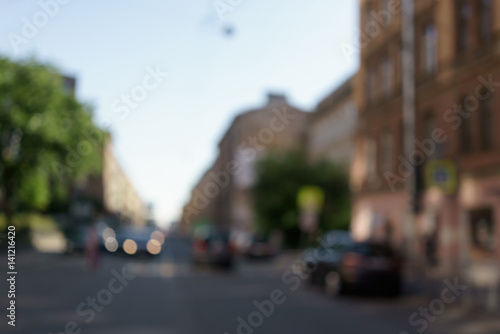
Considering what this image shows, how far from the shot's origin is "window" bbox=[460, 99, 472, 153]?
2280 centimetres

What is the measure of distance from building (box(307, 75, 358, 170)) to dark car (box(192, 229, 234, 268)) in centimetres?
1670

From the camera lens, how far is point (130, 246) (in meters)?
38.2

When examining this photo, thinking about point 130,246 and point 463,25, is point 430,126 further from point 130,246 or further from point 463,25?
point 130,246

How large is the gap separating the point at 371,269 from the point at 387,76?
1644 centimetres

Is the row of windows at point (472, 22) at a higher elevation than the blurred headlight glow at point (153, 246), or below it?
higher

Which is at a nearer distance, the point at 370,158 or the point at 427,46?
the point at 427,46

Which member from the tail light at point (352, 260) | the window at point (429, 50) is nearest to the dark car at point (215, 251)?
the window at point (429, 50)

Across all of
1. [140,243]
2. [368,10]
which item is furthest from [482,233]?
[140,243]

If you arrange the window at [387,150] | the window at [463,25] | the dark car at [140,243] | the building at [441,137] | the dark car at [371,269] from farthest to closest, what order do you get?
the dark car at [140,243], the window at [387,150], the window at [463,25], the building at [441,137], the dark car at [371,269]

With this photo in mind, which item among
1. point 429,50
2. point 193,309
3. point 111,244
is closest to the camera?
point 193,309

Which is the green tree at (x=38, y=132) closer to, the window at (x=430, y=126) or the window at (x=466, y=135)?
the window at (x=430, y=126)

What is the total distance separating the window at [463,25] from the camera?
75.9ft

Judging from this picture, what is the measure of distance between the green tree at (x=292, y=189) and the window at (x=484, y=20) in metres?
22.2

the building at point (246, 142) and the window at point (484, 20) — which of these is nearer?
the window at point (484, 20)
